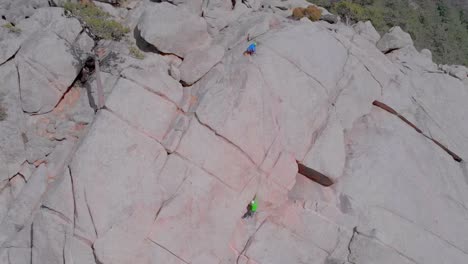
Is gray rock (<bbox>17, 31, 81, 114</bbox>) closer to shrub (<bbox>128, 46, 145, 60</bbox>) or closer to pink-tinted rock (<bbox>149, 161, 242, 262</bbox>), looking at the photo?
shrub (<bbox>128, 46, 145, 60</bbox>)

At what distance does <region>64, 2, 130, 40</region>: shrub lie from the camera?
19.3 meters

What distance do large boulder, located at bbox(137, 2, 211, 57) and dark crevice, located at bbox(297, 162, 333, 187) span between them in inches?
291

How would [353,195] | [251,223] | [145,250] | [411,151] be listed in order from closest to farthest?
[145,250] → [251,223] → [353,195] → [411,151]

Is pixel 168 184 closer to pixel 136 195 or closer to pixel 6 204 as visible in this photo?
pixel 136 195

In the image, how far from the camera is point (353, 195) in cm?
1794

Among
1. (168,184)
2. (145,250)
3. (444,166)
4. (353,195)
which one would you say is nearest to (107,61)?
(168,184)

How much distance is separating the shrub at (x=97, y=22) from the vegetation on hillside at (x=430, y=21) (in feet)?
69.4

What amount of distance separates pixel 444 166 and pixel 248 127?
9.92 meters

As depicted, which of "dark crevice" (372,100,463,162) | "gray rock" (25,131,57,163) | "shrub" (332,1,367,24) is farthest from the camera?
"shrub" (332,1,367,24)

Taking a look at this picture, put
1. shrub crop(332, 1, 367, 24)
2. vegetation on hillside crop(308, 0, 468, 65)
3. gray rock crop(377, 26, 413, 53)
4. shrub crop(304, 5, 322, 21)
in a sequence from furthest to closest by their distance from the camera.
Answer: vegetation on hillside crop(308, 0, 468, 65) < shrub crop(332, 1, 367, 24) < gray rock crop(377, 26, 413, 53) < shrub crop(304, 5, 322, 21)

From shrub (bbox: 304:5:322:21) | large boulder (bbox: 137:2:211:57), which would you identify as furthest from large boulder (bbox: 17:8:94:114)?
shrub (bbox: 304:5:322:21)

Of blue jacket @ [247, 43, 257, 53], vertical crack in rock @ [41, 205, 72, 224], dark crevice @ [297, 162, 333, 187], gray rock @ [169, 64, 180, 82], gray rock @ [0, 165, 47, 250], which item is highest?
blue jacket @ [247, 43, 257, 53]

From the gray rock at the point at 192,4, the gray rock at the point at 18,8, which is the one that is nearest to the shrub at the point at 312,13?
the gray rock at the point at 192,4

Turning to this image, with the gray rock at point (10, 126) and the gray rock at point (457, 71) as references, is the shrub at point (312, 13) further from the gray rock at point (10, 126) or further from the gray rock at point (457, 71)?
the gray rock at point (10, 126)
